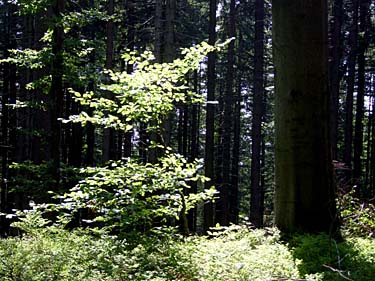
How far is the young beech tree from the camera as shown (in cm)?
496

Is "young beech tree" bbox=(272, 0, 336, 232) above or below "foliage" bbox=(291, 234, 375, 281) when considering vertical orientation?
above

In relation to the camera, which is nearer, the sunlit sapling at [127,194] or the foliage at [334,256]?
the foliage at [334,256]

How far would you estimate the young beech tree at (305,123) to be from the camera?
4957 mm

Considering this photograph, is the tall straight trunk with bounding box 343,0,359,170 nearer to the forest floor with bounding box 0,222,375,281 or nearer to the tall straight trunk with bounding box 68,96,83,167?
the tall straight trunk with bounding box 68,96,83,167

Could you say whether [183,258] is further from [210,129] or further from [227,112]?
[227,112]

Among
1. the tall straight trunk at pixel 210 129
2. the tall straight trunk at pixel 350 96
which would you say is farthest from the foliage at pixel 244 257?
the tall straight trunk at pixel 350 96

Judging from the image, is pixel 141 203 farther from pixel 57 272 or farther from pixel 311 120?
pixel 311 120

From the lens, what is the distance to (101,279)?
133 inches

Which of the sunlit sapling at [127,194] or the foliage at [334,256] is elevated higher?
the sunlit sapling at [127,194]

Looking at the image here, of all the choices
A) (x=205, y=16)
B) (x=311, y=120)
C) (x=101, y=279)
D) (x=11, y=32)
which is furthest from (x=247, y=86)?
(x=101, y=279)

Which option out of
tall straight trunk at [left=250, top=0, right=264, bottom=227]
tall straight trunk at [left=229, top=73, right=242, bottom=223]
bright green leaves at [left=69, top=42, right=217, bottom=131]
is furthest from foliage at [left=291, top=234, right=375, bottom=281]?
tall straight trunk at [left=229, top=73, right=242, bottom=223]

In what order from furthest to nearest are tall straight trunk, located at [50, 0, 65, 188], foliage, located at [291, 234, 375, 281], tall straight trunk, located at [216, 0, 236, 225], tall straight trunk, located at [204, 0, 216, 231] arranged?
tall straight trunk, located at [216, 0, 236, 225]
tall straight trunk, located at [204, 0, 216, 231]
tall straight trunk, located at [50, 0, 65, 188]
foliage, located at [291, 234, 375, 281]

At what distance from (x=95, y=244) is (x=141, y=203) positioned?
66 cm

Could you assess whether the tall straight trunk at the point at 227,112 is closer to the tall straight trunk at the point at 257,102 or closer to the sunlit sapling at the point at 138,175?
the tall straight trunk at the point at 257,102
